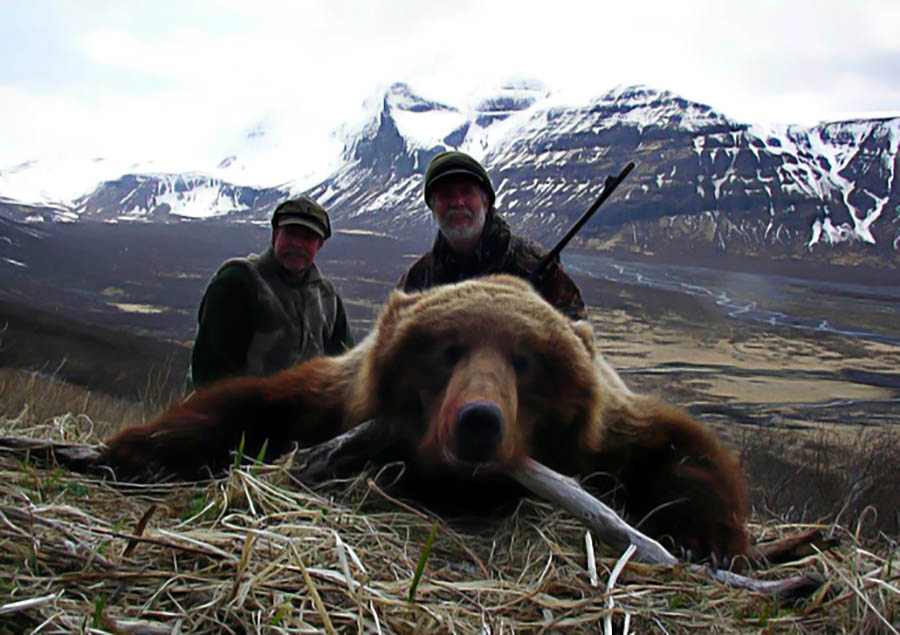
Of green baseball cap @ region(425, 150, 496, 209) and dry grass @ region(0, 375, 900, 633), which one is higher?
green baseball cap @ region(425, 150, 496, 209)

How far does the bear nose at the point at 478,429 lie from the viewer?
2018 mm

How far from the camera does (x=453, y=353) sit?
2475 millimetres

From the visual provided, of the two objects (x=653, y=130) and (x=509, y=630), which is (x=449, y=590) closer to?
(x=509, y=630)

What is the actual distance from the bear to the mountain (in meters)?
82.2

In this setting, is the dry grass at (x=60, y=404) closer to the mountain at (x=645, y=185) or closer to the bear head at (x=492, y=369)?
the bear head at (x=492, y=369)

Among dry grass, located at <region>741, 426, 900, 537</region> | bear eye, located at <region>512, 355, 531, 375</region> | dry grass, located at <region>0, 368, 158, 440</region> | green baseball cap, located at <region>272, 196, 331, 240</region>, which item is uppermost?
green baseball cap, located at <region>272, 196, 331, 240</region>

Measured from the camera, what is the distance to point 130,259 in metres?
52.2

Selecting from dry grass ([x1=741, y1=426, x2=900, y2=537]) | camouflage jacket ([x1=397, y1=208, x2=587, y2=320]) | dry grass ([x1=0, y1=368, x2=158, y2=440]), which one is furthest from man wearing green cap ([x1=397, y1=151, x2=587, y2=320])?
dry grass ([x1=741, y1=426, x2=900, y2=537])

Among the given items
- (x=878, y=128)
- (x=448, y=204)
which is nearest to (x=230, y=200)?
(x=878, y=128)

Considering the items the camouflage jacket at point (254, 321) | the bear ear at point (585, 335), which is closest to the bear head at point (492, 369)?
the bear ear at point (585, 335)

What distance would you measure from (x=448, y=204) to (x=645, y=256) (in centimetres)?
7976

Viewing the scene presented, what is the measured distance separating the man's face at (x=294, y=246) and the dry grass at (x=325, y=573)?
2.50 meters

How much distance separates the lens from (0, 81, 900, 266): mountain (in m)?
88.7

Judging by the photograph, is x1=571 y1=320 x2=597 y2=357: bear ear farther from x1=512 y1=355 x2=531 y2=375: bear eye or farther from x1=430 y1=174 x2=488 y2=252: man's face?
x1=430 y1=174 x2=488 y2=252: man's face
